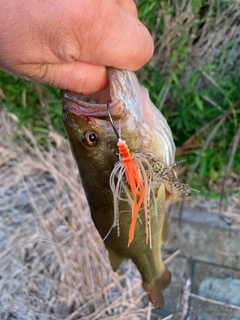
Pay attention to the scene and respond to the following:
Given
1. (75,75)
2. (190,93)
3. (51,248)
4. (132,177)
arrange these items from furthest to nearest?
(51,248) → (190,93) → (132,177) → (75,75)

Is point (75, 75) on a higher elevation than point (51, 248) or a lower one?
higher

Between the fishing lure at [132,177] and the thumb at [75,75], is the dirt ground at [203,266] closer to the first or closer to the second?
the fishing lure at [132,177]

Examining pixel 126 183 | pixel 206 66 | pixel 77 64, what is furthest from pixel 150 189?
pixel 206 66

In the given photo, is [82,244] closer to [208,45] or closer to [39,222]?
[39,222]

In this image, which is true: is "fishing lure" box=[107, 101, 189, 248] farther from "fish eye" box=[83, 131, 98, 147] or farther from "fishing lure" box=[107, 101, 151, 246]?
"fish eye" box=[83, 131, 98, 147]

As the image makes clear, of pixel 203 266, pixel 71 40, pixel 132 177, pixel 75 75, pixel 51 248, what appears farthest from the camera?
pixel 51 248

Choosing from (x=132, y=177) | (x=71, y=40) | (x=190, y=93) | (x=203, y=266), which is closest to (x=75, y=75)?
(x=71, y=40)

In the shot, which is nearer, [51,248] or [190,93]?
[190,93]

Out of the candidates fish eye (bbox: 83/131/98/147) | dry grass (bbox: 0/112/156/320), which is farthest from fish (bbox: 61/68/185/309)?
dry grass (bbox: 0/112/156/320)

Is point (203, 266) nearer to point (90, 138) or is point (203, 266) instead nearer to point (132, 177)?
point (132, 177)
